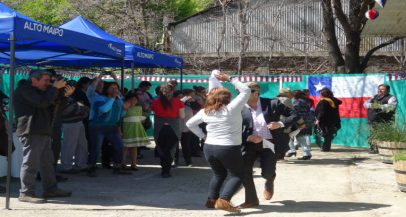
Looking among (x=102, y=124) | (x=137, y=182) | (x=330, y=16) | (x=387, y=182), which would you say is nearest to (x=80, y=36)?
(x=102, y=124)

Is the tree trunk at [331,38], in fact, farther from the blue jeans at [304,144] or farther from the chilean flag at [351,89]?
the blue jeans at [304,144]

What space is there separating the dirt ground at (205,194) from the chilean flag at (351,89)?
3.49m

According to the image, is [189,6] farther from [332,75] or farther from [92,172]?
[92,172]

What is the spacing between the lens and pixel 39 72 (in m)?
7.64

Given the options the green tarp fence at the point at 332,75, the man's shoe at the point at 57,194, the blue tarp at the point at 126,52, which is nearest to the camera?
the man's shoe at the point at 57,194

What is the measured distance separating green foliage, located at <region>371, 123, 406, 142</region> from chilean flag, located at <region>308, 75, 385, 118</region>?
2726 mm

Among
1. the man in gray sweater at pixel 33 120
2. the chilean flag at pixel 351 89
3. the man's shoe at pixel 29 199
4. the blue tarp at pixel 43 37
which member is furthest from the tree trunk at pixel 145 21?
the man's shoe at pixel 29 199

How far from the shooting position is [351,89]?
51.4ft

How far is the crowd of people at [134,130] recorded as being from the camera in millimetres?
7102

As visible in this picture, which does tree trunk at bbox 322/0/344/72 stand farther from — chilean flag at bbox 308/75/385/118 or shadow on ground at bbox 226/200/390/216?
shadow on ground at bbox 226/200/390/216

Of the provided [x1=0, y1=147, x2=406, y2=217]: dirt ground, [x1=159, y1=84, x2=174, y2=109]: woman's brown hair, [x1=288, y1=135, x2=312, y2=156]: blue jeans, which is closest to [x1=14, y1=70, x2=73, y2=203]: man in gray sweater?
[x1=0, y1=147, x2=406, y2=217]: dirt ground

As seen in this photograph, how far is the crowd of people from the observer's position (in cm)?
710

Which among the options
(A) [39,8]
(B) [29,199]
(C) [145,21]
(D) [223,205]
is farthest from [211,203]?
(A) [39,8]

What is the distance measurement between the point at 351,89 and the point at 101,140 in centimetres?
805
